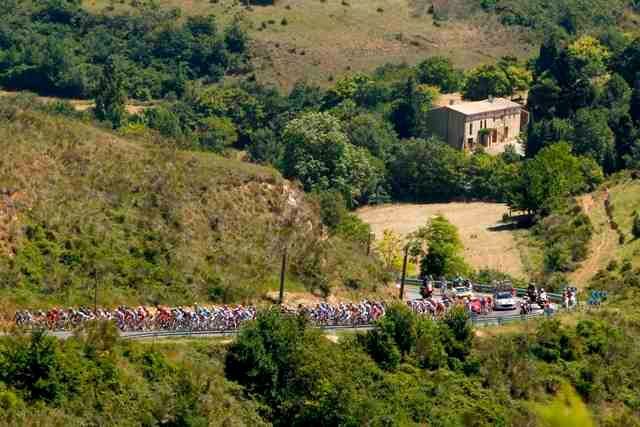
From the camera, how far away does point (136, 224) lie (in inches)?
2864

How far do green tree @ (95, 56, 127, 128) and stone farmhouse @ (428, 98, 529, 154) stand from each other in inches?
1124

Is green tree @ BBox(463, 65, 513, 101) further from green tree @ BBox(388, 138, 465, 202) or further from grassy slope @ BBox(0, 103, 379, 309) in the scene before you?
grassy slope @ BBox(0, 103, 379, 309)

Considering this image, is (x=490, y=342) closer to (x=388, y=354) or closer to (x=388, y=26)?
(x=388, y=354)

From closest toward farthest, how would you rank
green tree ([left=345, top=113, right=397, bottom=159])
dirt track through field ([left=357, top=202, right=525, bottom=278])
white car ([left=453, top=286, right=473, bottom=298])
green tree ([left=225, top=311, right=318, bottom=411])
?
1. green tree ([left=225, top=311, right=318, bottom=411])
2. white car ([left=453, top=286, right=473, bottom=298])
3. dirt track through field ([left=357, top=202, right=525, bottom=278])
4. green tree ([left=345, top=113, right=397, bottom=159])

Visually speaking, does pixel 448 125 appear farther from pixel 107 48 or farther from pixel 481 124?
pixel 107 48

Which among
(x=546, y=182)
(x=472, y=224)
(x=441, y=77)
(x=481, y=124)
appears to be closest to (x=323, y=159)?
(x=472, y=224)

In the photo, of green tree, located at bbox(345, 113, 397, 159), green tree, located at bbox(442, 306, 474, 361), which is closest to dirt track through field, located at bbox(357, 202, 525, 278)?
green tree, located at bbox(345, 113, 397, 159)

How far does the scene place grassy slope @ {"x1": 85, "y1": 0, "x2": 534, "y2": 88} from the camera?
172750mm

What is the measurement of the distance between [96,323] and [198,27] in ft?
392

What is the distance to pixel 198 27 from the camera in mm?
176125

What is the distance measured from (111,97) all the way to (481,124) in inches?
1339

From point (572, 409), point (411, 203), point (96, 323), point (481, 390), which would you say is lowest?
point (411, 203)

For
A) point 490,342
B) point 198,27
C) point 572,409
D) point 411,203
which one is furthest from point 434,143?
point 572,409

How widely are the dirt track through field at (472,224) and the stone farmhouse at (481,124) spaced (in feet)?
48.3
